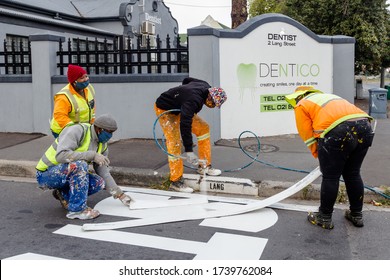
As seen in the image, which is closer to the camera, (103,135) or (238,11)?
(103,135)

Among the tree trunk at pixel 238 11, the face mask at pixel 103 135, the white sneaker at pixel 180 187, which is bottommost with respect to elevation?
the white sneaker at pixel 180 187

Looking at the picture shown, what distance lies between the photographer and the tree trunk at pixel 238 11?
11688 mm

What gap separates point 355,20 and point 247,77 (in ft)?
33.7

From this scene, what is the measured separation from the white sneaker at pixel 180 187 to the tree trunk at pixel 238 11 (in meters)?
6.94

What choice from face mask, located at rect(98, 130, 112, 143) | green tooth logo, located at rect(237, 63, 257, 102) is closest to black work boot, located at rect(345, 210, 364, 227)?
face mask, located at rect(98, 130, 112, 143)

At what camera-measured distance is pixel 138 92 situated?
352 inches

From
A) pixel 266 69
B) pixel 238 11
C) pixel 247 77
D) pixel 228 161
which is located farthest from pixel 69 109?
pixel 238 11

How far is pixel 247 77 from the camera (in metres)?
9.02

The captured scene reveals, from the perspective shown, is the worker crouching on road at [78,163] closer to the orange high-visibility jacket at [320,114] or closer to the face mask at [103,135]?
the face mask at [103,135]

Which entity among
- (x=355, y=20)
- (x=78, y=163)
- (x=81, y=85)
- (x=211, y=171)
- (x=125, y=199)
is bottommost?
(x=125, y=199)

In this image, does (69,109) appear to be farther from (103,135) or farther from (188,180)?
(188,180)

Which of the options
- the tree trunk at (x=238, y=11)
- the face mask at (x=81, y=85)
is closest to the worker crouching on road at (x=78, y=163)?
the face mask at (x=81, y=85)

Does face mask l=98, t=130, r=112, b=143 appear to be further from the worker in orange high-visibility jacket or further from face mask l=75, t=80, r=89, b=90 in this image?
face mask l=75, t=80, r=89, b=90

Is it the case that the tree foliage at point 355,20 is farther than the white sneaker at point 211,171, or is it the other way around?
the tree foliage at point 355,20
